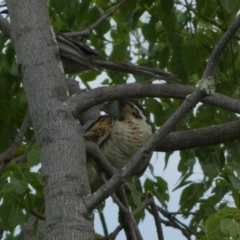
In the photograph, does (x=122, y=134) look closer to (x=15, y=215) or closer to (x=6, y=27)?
(x=15, y=215)

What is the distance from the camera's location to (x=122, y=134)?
4.48 m

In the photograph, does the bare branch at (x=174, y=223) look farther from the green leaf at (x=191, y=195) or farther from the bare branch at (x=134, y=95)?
the bare branch at (x=134, y=95)

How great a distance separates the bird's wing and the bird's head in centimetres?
9

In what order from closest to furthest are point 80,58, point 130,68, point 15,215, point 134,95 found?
point 134,95, point 15,215, point 130,68, point 80,58

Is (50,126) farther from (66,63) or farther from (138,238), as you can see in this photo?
(66,63)

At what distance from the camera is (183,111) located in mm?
2797

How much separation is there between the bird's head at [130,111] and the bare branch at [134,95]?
1208 millimetres

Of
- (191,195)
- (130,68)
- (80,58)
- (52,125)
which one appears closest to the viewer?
(52,125)

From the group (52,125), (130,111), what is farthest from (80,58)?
(52,125)

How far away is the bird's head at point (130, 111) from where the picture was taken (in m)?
4.57

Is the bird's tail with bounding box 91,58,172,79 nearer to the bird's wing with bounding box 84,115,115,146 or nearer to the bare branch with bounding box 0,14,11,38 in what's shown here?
the bird's wing with bounding box 84,115,115,146

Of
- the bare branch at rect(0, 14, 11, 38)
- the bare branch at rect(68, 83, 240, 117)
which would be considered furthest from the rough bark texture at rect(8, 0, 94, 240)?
the bare branch at rect(0, 14, 11, 38)

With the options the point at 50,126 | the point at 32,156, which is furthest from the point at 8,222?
the point at 50,126

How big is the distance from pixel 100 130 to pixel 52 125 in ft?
4.88
